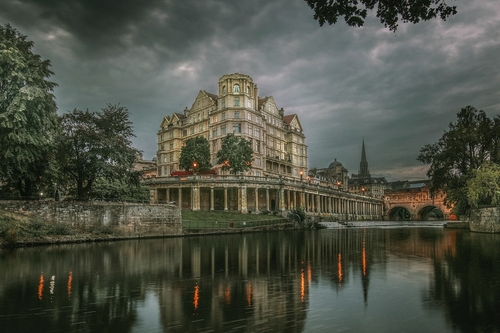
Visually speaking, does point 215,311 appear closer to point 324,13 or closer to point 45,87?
point 324,13

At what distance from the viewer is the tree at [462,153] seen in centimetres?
5298

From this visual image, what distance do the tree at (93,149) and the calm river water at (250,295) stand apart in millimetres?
19524

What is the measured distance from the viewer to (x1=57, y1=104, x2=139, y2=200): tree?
3631cm

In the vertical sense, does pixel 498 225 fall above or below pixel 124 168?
below

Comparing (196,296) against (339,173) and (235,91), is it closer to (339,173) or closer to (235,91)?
(235,91)

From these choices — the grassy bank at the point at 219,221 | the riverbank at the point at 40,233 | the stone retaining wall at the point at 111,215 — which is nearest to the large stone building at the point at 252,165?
the grassy bank at the point at 219,221

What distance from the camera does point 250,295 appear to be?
10859 millimetres

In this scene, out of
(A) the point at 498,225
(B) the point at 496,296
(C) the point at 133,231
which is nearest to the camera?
(B) the point at 496,296

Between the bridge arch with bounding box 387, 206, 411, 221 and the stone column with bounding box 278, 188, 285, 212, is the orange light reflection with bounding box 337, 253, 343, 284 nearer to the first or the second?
the stone column with bounding box 278, 188, 285, 212

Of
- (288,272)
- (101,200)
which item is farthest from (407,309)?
(101,200)

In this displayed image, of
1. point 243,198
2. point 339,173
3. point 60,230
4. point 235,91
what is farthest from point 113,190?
point 339,173

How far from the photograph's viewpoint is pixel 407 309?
9438mm

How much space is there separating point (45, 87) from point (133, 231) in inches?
660

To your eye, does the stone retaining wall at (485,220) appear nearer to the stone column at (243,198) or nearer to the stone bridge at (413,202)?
the stone column at (243,198)
